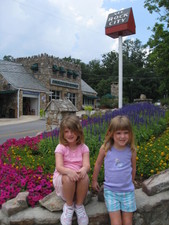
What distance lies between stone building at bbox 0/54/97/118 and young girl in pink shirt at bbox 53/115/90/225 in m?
22.9

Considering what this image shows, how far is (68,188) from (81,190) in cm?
15

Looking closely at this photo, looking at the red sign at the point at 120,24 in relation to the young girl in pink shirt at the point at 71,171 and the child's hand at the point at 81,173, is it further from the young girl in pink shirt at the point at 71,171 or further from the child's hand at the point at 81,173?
the child's hand at the point at 81,173

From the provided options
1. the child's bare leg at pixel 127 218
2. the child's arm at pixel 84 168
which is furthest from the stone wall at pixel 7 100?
the child's bare leg at pixel 127 218

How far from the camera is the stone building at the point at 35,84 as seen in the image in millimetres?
25144

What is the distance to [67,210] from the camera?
7.85 ft

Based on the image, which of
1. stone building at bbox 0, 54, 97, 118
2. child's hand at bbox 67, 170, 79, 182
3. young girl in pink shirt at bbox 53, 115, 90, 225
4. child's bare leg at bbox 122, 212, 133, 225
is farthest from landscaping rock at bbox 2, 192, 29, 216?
stone building at bbox 0, 54, 97, 118

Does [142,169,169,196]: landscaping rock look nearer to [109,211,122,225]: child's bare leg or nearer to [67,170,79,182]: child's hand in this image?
[109,211,122,225]: child's bare leg

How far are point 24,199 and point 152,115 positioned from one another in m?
4.80

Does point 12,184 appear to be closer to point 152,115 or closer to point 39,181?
point 39,181

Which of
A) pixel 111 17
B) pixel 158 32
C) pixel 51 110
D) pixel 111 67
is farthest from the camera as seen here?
pixel 111 67

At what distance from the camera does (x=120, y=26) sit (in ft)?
36.6

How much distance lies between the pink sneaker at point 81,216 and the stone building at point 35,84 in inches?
916

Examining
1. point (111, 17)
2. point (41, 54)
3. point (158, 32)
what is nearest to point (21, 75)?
point (41, 54)

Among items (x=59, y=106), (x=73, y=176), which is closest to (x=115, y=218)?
(x=73, y=176)
